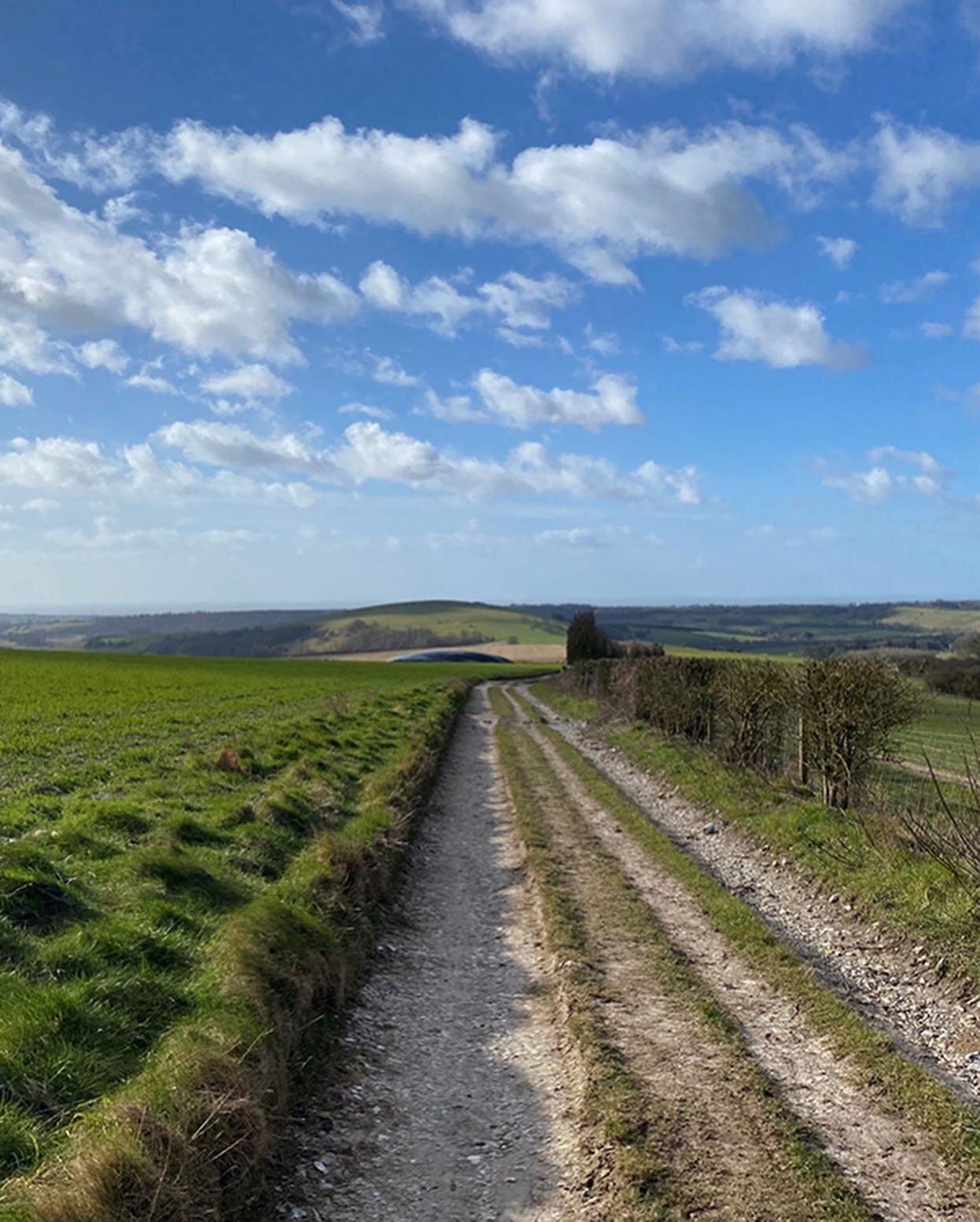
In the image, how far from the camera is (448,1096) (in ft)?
22.1

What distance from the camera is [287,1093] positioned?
638cm

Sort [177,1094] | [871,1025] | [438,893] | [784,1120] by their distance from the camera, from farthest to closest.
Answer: [438,893], [871,1025], [784,1120], [177,1094]

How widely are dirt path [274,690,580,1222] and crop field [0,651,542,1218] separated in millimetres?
945

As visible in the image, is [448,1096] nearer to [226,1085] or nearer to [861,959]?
[226,1085]

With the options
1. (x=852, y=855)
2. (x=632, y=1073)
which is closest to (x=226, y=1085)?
(x=632, y=1073)

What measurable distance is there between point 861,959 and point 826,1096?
3.65 metres

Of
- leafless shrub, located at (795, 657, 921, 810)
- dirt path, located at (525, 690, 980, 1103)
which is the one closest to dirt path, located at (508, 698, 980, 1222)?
dirt path, located at (525, 690, 980, 1103)

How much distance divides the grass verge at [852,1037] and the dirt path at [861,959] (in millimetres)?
285

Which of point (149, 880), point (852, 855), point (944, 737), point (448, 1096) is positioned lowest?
point (944, 737)

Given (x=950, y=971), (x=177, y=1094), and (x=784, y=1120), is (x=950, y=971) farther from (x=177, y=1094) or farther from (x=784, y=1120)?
(x=177, y=1094)

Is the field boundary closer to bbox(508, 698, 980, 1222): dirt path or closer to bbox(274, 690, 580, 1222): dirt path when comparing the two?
bbox(274, 690, 580, 1222): dirt path

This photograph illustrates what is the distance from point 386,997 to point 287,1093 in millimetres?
2381

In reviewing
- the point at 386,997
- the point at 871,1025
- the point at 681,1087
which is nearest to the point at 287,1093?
the point at 386,997

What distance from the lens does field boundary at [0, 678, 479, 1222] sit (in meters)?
4.56
